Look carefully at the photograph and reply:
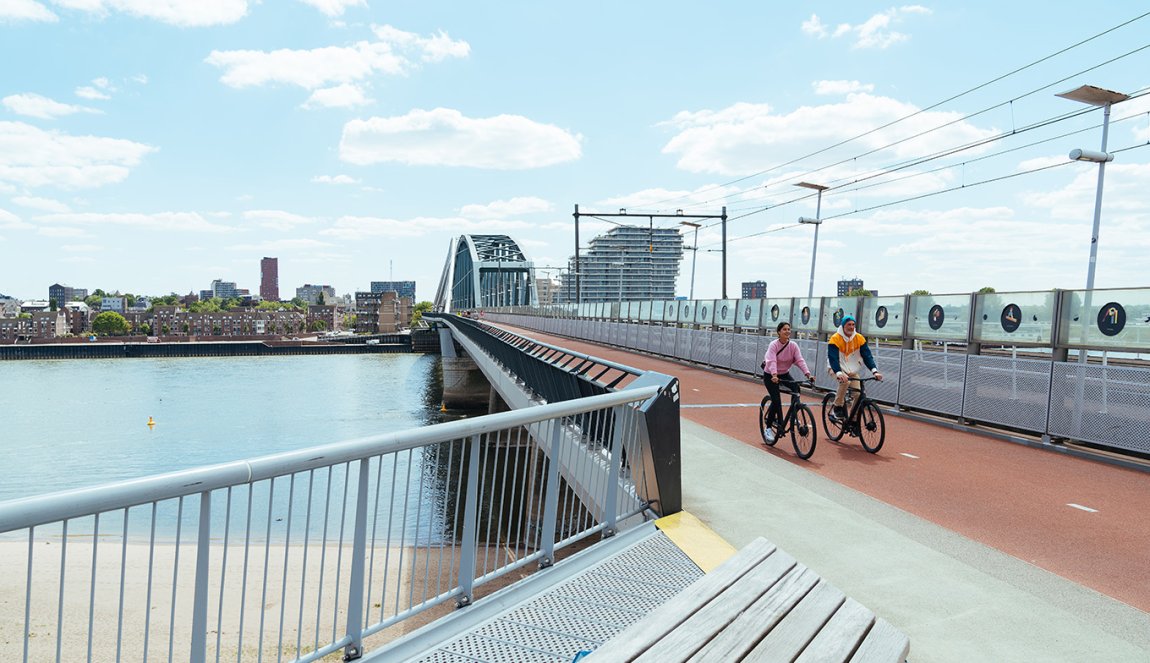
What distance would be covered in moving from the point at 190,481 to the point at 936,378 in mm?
12767

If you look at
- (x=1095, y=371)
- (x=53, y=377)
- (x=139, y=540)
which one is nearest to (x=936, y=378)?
(x=1095, y=371)

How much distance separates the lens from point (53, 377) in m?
92.2

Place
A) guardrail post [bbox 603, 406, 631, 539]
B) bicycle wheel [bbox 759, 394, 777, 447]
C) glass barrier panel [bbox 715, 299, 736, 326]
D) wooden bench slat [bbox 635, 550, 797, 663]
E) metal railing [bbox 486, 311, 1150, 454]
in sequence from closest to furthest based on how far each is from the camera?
1. wooden bench slat [bbox 635, 550, 797, 663]
2. guardrail post [bbox 603, 406, 631, 539]
3. metal railing [bbox 486, 311, 1150, 454]
4. bicycle wheel [bbox 759, 394, 777, 447]
5. glass barrier panel [bbox 715, 299, 736, 326]

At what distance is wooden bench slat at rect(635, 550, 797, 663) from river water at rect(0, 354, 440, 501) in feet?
65.0

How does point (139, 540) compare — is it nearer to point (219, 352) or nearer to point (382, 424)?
point (382, 424)

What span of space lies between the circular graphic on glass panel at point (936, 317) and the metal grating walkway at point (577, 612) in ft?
34.4

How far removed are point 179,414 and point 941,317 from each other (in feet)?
182

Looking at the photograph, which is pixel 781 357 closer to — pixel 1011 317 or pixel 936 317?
pixel 1011 317

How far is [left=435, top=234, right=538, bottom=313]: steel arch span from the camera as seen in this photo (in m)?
124

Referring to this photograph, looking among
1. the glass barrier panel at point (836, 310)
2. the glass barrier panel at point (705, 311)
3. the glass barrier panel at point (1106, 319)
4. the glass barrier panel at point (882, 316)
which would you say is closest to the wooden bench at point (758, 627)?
the glass barrier panel at point (1106, 319)

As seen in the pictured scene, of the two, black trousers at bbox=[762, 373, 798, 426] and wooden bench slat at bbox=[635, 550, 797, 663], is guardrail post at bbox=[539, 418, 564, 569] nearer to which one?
wooden bench slat at bbox=[635, 550, 797, 663]

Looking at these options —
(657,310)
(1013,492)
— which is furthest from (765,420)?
(657,310)

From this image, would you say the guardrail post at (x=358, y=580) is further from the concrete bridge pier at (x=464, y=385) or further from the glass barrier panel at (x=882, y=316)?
the concrete bridge pier at (x=464, y=385)

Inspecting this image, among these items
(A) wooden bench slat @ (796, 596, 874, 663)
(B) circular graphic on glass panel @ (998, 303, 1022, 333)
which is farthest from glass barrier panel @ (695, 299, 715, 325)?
(A) wooden bench slat @ (796, 596, 874, 663)
